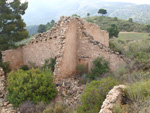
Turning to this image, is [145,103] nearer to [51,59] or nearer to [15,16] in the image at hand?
[51,59]

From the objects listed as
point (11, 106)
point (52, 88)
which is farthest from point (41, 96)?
point (11, 106)

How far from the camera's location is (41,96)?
620 cm

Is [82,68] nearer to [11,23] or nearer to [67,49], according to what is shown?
[67,49]

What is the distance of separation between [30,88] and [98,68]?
3.73 meters

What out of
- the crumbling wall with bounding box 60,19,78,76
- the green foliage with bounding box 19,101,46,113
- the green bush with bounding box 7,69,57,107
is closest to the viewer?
the green foliage with bounding box 19,101,46,113

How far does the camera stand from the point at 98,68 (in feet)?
26.3

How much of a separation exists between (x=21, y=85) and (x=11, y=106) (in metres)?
1.18

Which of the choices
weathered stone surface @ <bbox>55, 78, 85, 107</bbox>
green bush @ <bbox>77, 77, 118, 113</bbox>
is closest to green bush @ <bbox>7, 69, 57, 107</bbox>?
weathered stone surface @ <bbox>55, 78, 85, 107</bbox>

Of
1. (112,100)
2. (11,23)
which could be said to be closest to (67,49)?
(11,23)

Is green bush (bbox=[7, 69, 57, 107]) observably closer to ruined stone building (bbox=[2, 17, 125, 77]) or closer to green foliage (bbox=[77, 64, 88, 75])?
ruined stone building (bbox=[2, 17, 125, 77])

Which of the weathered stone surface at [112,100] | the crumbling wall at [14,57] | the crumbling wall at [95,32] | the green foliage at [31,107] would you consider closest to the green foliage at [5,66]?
the crumbling wall at [14,57]

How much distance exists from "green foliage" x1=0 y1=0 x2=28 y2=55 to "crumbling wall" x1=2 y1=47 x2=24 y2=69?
0.48 metres

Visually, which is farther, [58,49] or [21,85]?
[58,49]

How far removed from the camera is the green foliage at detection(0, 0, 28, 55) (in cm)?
1001
